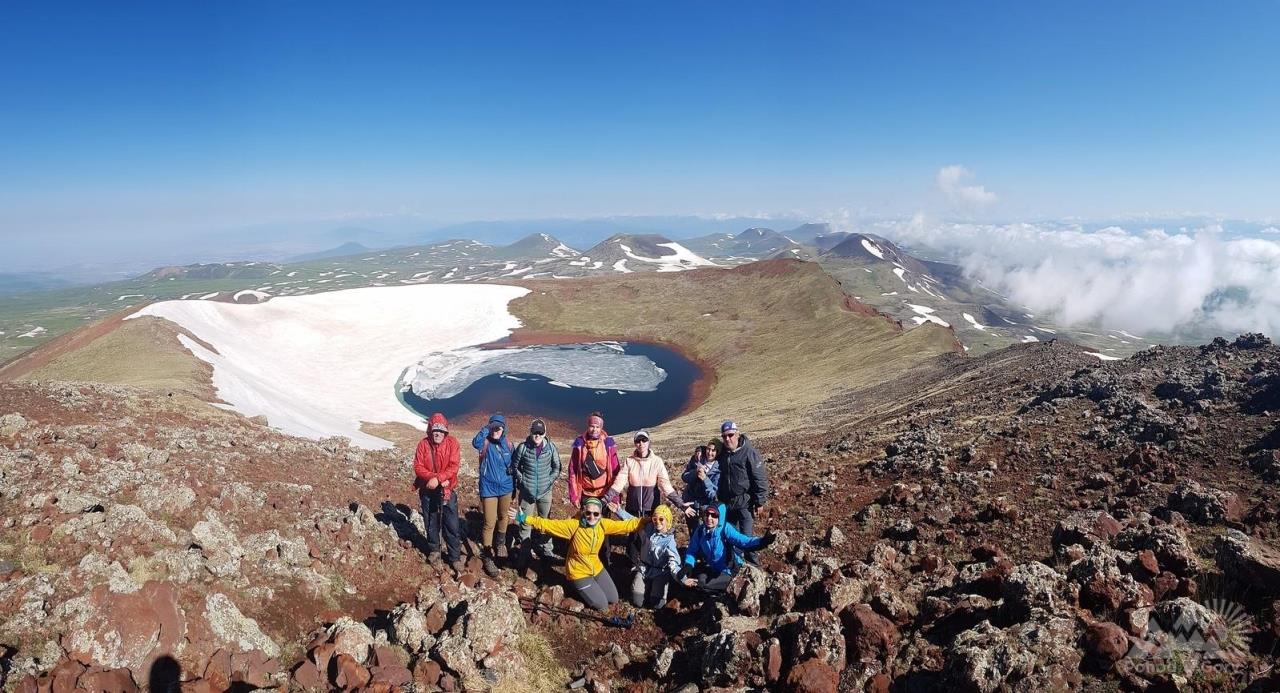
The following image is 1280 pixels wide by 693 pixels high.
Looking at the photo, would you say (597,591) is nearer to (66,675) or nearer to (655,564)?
(655,564)

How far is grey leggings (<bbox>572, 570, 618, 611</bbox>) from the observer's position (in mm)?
9297

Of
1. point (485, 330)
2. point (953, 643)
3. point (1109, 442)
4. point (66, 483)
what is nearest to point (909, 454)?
point (1109, 442)

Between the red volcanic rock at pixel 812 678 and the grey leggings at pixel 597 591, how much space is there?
3737 mm

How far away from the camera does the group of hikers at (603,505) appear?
9.44m

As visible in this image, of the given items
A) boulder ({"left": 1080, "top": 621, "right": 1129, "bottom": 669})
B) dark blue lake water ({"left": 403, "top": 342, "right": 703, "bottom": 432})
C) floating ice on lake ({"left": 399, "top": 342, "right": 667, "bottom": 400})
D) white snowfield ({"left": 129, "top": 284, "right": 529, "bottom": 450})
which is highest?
boulder ({"left": 1080, "top": 621, "right": 1129, "bottom": 669})

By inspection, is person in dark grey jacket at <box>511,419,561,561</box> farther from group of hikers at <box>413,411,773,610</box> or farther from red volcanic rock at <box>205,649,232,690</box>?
red volcanic rock at <box>205,649,232,690</box>

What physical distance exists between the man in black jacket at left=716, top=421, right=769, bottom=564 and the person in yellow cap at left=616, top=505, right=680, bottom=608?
1305 mm

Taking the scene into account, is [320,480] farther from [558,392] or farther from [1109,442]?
[558,392]

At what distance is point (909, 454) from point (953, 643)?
34.4 ft

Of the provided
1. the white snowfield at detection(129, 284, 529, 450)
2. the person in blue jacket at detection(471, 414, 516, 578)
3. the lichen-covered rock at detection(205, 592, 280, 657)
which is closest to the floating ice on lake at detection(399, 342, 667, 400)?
the white snowfield at detection(129, 284, 529, 450)

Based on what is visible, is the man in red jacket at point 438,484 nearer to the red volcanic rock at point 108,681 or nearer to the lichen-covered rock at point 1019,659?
the red volcanic rock at point 108,681

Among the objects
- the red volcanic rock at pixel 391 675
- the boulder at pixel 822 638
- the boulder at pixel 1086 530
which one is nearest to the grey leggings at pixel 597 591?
the red volcanic rock at pixel 391 675

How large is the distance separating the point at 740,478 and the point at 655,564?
211 centimetres

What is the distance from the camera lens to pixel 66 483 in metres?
9.45
